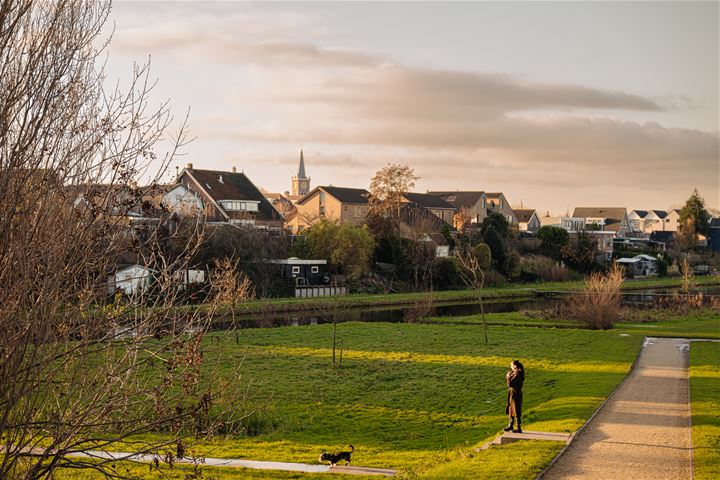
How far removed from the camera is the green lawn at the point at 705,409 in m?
12.7

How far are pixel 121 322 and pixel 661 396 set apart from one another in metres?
14.4

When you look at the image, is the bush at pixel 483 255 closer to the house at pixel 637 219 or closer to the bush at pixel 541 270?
the bush at pixel 541 270

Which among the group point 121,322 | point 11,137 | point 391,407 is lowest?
point 391,407

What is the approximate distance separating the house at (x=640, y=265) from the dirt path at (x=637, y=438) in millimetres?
62559

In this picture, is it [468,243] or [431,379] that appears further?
[468,243]

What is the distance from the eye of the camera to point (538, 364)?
26.0m

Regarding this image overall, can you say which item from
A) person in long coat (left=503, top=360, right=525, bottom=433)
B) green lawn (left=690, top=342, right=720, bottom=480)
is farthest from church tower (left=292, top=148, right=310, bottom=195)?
person in long coat (left=503, top=360, right=525, bottom=433)

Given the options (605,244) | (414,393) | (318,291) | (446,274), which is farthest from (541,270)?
(414,393)

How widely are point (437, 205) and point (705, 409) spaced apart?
3038 inches

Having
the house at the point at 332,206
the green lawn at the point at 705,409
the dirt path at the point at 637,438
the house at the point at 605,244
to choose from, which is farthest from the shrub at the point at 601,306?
the house at the point at 605,244

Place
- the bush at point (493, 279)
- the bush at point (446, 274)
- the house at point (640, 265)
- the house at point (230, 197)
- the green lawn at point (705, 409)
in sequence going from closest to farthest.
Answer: the green lawn at point (705, 409) < the bush at point (446, 274) < the house at point (230, 197) < the bush at point (493, 279) < the house at point (640, 265)

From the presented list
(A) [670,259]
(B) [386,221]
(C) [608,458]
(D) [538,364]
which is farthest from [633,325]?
(A) [670,259]

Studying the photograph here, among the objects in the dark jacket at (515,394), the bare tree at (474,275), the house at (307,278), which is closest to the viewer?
the dark jacket at (515,394)

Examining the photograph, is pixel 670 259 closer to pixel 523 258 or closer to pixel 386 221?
pixel 523 258
